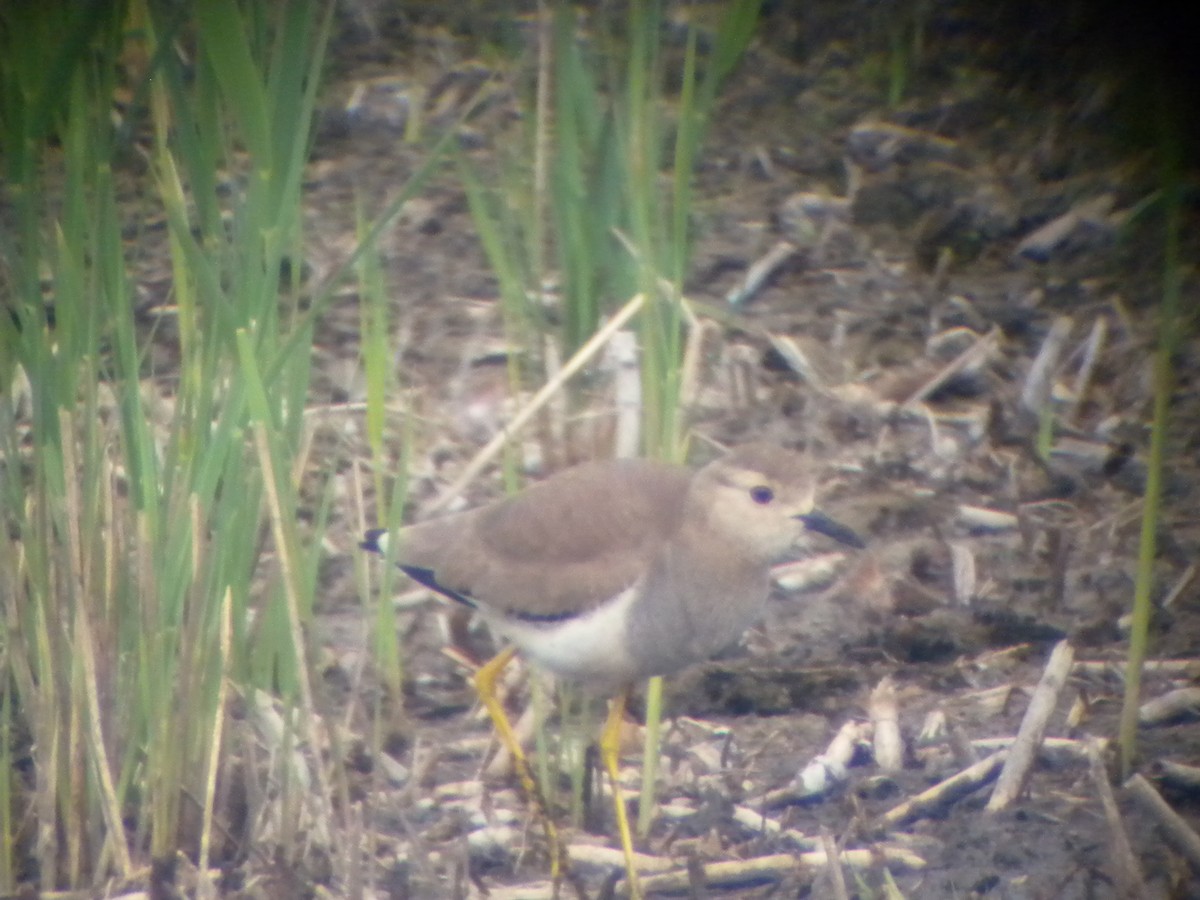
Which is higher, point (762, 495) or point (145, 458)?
point (145, 458)

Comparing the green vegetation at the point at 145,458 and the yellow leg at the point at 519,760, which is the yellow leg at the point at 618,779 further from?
the green vegetation at the point at 145,458

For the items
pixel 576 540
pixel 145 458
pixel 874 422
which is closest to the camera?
pixel 145 458

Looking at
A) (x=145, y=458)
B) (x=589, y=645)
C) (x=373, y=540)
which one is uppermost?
(x=145, y=458)

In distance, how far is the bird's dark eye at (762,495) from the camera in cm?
284

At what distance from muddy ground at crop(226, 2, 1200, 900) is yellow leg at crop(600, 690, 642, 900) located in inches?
2.8

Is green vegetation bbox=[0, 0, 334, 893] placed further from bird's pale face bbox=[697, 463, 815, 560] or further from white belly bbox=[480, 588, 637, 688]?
bird's pale face bbox=[697, 463, 815, 560]

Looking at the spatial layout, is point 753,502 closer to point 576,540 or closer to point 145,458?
point 576,540

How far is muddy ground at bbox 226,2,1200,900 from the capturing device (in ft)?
8.31

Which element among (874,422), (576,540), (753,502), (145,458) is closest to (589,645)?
(576,540)

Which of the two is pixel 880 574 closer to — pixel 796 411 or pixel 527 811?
pixel 796 411

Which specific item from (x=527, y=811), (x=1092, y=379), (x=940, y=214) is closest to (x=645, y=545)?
(x=527, y=811)

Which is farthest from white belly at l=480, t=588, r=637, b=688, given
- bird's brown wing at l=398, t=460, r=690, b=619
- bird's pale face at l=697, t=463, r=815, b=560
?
bird's pale face at l=697, t=463, r=815, b=560

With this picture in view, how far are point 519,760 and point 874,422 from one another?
5.33 ft

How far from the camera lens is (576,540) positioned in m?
2.81
